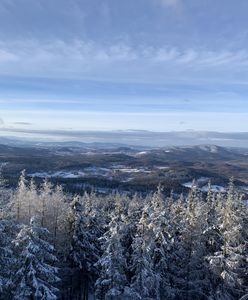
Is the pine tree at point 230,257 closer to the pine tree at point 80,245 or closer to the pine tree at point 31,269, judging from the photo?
the pine tree at point 80,245

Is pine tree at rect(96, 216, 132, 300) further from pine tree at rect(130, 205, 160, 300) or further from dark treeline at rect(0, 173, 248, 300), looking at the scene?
pine tree at rect(130, 205, 160, 300)

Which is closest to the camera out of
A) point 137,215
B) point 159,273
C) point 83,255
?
point 159,273

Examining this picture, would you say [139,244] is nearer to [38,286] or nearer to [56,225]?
[38,286]

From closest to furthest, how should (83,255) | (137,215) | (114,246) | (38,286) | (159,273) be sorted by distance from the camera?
(38,286), (114,246), (159,273), (83,255), (137,215)

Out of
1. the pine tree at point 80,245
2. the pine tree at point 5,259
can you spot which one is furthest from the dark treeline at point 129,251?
the pine tree at point 80,245

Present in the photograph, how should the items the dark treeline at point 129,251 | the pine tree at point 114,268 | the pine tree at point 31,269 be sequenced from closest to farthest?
the pine tree at point 31,269, the dark treeline at point 129,251, the pine tree at point 114,268

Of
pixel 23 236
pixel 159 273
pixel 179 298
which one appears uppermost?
pixel 23 236

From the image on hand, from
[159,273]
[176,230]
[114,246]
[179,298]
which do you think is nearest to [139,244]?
[114,246]

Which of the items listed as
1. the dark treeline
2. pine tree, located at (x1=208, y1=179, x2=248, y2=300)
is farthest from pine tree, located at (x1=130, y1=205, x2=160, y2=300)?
pine tree, located at (x1=208, y1=179, x2=248, y2=300)

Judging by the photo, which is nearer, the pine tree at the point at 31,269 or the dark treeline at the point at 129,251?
the pine tree at the point at 31,269

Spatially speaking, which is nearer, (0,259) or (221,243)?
(0,259)
